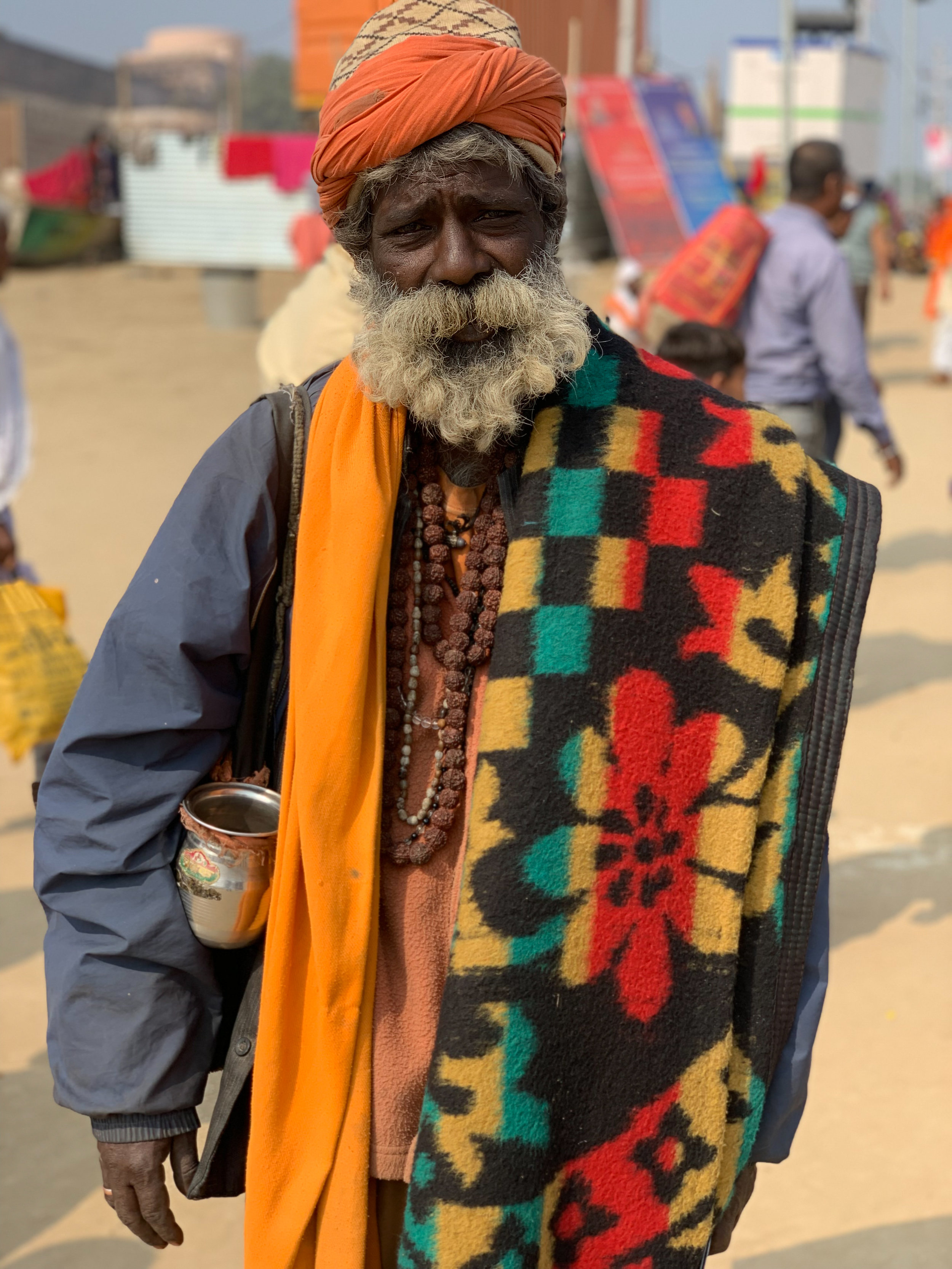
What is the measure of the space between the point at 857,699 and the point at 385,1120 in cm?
501

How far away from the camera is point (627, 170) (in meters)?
17.7

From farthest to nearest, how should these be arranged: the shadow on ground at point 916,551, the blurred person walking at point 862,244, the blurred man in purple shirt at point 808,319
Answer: the blurred person walking at point 862,244
the shadow on ground at point 916,551
the blurred man in purple shirt at point 808,319

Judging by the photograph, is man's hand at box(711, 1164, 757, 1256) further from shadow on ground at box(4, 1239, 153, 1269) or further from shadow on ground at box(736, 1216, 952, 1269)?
shadow on ground at box(4, 1239, 153, 1269)

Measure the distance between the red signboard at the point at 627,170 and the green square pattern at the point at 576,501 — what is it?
15.5 metres

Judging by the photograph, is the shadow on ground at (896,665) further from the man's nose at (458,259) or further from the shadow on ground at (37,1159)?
the man's nose at (458,259)

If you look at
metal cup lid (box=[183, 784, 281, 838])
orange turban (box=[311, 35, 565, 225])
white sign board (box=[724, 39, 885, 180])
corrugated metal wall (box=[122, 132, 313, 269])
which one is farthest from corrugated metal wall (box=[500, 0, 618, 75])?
metal cup lid (box=[183, 784, 281, 838])

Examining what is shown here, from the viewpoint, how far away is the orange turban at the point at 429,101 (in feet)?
5.44

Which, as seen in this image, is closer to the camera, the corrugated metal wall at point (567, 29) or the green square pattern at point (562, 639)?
the green square pattern at point (562, 639)

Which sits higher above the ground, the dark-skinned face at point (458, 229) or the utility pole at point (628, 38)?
the utility pole at point (628, 38)

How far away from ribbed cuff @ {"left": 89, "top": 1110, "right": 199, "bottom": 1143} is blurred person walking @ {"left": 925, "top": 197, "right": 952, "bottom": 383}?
1392cm

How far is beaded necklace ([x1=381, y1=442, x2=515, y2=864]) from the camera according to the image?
173 centimetres


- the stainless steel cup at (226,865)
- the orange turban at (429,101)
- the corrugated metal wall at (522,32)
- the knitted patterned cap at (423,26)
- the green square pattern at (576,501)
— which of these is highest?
the corrugated metal wall at (522,32)

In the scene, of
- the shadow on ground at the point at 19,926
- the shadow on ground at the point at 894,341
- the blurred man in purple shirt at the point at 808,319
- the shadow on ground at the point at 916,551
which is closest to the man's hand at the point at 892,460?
the blurred man in purple shirt at the point at 808,319

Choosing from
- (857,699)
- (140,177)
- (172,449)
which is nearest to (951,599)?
(857,699)
